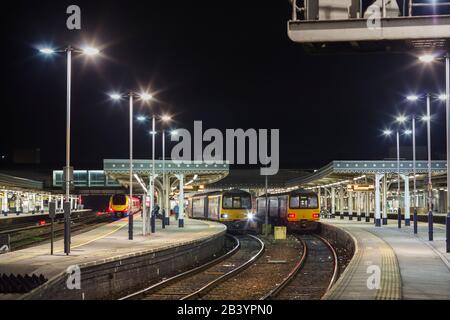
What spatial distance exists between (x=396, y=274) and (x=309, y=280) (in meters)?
5.22

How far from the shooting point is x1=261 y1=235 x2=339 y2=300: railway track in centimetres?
1803

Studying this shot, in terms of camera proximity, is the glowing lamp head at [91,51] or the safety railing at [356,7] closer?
the safety railing at [356,7]

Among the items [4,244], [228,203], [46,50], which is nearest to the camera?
[46,50]

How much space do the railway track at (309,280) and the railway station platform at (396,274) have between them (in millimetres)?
973

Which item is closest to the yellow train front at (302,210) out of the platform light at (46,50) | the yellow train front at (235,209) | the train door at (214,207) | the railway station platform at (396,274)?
the yellow train front at (235,209)

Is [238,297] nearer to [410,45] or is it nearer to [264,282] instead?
[264,282]

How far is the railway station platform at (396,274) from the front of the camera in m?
13.5

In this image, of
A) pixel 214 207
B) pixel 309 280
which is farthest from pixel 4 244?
pixel 214 207

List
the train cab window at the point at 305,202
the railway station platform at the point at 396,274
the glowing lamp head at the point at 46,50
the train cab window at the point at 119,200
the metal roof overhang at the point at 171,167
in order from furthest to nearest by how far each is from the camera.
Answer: the train cab window at the point at 119,200, the metal roof overhang at the point at 171,167, the train cab window at the point at 305,202, the glowing lamp head at the point at 46,50, the railway station platform at the point at 396,274

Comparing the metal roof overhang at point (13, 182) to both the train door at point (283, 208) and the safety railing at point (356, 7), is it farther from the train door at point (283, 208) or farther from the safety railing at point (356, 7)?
the safety railing at point (356, 7)

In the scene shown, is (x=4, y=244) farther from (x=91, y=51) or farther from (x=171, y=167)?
(x=171, y=167)

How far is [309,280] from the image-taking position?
71.9 feet

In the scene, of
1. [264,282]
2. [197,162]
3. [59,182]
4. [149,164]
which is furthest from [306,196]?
[59,182]

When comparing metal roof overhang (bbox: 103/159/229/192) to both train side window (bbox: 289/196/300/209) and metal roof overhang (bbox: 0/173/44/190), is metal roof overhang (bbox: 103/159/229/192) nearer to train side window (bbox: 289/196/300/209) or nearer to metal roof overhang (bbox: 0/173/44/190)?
train side window (bbox: 289/196/300/209)
